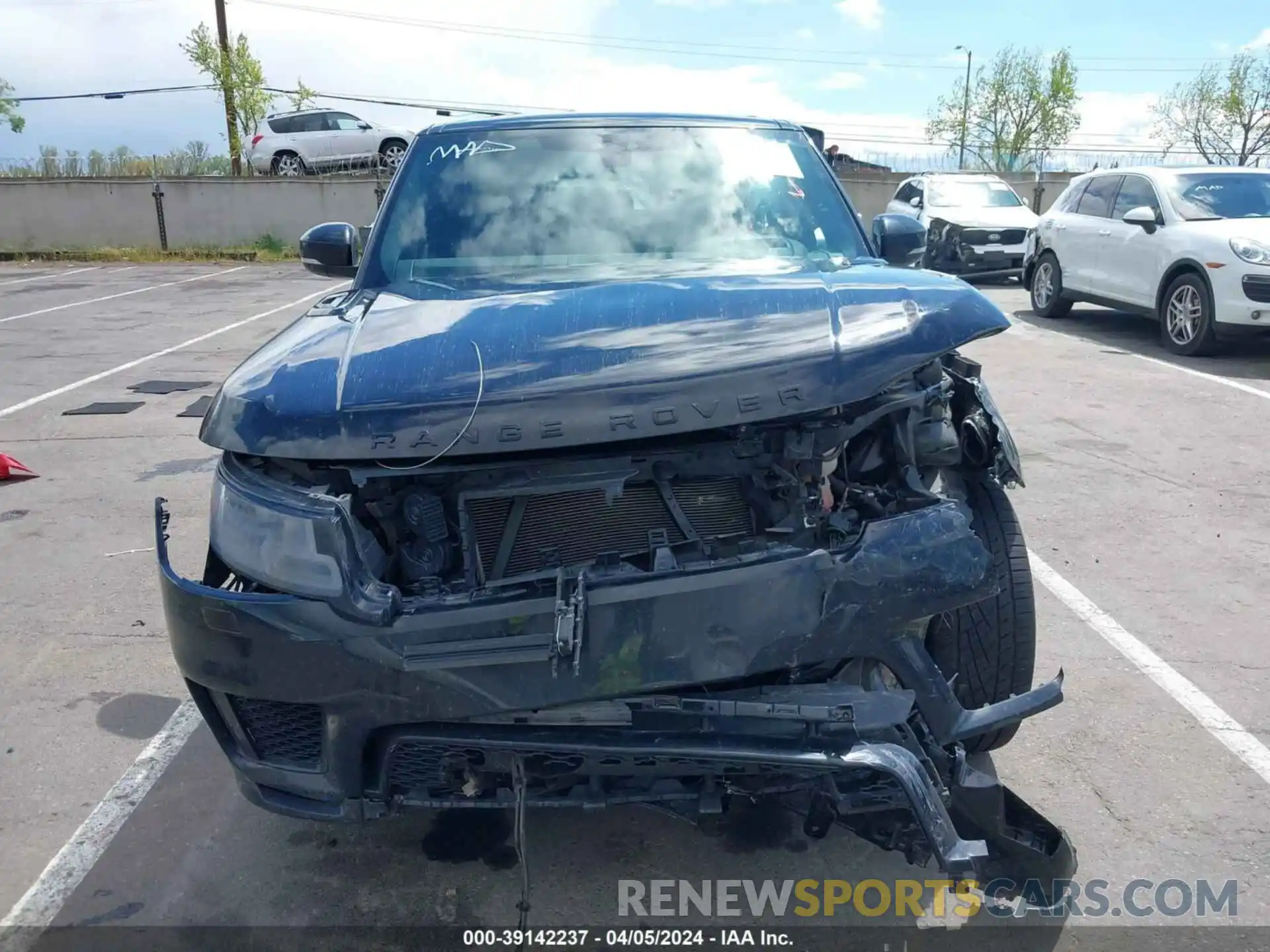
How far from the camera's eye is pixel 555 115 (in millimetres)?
3916

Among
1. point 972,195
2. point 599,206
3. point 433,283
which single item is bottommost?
point 433,283

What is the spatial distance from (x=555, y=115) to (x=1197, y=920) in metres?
3.34

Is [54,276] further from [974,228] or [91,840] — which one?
[91,840]

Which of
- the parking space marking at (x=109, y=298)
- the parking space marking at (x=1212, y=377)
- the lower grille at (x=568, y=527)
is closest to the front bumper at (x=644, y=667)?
the lower grille at (x=568, y=527)

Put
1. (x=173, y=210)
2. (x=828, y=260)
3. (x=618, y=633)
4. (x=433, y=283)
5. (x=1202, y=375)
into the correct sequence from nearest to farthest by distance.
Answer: (x=618, y=633) < (x=433, y=283) < (x=828, y=260) < (x=1202, y=375) < (x=173, y=210)

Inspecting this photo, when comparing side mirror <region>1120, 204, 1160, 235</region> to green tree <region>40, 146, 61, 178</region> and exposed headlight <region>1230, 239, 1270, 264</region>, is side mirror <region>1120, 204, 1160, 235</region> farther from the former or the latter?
green tree <region>40, 146, 61, 178</region>

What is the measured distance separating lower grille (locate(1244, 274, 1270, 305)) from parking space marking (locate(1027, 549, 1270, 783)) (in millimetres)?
5455

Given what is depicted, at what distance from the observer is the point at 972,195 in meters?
16.1

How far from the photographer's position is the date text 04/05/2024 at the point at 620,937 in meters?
2.43

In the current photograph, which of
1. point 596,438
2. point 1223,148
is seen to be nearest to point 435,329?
point 596,438

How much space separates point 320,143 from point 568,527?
25283 mm

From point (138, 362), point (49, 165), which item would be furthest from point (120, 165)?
point (138, 362)

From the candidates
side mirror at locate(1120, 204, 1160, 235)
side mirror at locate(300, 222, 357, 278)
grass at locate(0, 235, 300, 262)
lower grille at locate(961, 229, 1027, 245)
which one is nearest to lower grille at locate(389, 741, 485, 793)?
side mirror at locate(300, 222, 357, 278)

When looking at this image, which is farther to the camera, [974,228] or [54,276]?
[54,276]
